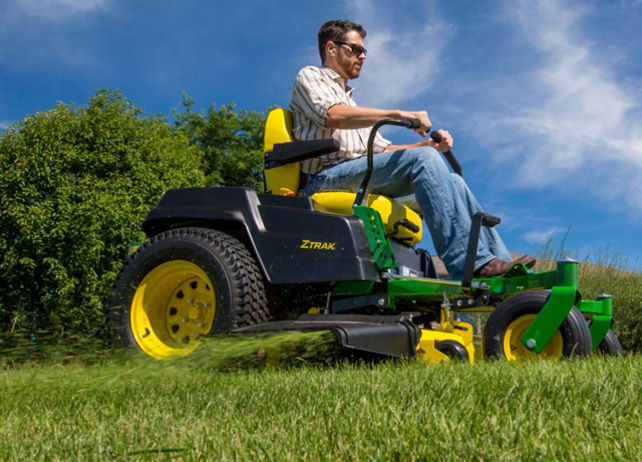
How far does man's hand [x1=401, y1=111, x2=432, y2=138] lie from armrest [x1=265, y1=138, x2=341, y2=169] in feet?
1.44

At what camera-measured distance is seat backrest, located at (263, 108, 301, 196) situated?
163 inches

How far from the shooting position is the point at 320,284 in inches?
150

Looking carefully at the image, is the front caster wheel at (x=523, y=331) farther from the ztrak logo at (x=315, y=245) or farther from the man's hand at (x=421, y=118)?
the man's hand at (x=421, y=118)

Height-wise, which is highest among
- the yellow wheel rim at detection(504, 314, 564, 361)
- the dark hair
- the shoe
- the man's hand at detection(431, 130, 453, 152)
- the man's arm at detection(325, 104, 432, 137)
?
the dark hair

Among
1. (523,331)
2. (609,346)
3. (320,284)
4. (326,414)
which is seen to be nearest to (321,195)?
(320,284)

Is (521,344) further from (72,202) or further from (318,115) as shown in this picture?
(72,202)

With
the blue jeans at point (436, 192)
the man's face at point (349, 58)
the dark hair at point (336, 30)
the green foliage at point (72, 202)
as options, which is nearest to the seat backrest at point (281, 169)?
the blue jeans at point (436, 192)

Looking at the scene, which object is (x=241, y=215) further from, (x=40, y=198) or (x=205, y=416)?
(x=40, y=198)

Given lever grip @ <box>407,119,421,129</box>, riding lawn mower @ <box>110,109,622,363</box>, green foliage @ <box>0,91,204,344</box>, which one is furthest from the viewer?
green foliage @ <box>0,91,204,344</box>

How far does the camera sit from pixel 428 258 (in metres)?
4.50

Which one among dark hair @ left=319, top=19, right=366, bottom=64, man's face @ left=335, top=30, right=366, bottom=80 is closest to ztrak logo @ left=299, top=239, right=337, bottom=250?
man's face @ left=335, top=30, right=366, bottom=80

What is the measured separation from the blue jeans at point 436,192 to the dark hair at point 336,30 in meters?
1.04

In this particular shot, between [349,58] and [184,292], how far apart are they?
1.96m

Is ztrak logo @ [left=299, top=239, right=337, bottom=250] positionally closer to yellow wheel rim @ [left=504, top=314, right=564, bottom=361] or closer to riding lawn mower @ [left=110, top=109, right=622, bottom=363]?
riding lawn mower @ [left=110, top=109, right=622, bottom=363]
